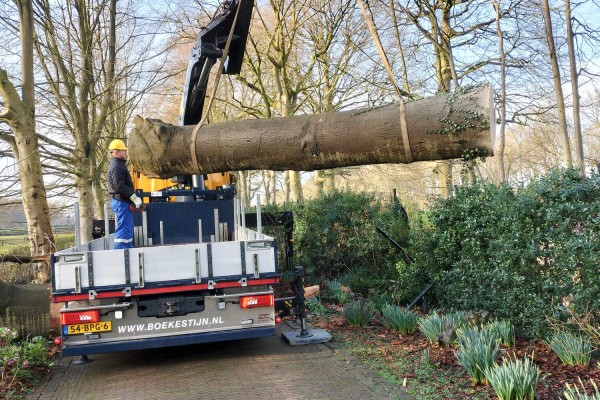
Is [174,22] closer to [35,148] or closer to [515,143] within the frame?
[35,148]

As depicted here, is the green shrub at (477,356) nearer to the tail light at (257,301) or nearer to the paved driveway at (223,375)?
the paved driveway at (223,375)

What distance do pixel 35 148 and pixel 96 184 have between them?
8.01m

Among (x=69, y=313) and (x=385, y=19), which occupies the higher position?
(x=385, y=19)

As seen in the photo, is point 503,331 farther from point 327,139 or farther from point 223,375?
point 223,375

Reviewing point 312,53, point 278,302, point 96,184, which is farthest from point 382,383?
point 96,184

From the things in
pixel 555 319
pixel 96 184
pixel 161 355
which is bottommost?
pixel 161 355

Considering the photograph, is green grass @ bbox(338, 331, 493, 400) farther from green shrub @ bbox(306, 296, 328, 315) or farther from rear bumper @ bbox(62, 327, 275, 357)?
green shrub @ bbox(306, 296, 328, 315)

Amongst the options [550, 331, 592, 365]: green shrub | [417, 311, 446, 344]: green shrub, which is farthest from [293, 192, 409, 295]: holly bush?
[550, 331, 592, 365]: green shrub

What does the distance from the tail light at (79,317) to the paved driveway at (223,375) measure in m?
0.66

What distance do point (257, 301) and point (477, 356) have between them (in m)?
2.36

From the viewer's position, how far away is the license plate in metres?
5.30

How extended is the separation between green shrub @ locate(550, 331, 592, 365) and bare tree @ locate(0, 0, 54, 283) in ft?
29.7

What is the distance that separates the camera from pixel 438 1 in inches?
571

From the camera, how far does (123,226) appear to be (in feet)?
22.6
